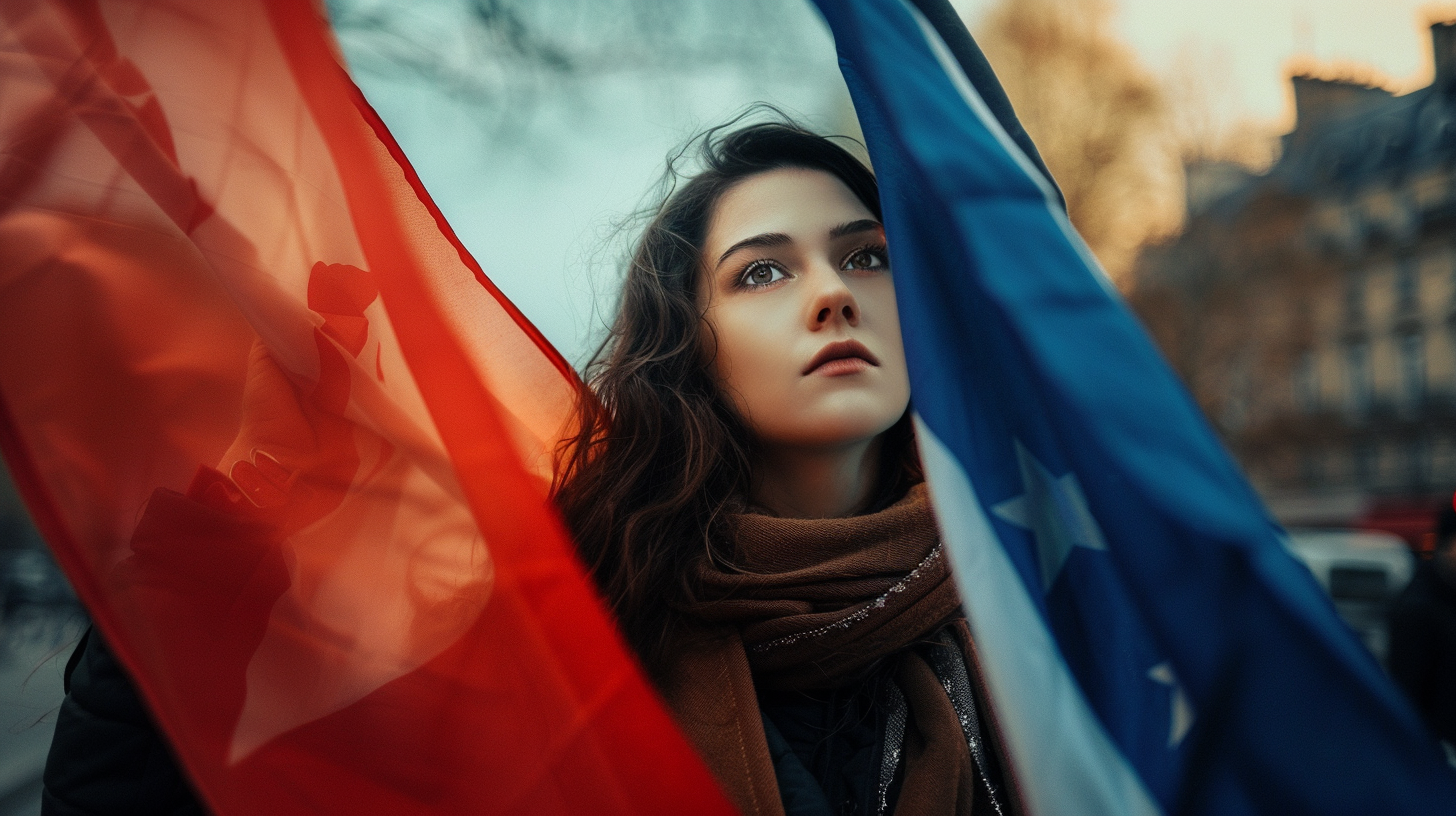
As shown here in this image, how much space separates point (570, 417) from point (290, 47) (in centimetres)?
81

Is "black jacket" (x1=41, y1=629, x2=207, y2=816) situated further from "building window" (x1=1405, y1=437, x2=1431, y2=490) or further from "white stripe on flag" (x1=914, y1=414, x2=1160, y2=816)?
"building window" (x1=1405, y1=437, x2=1431, y2=490)

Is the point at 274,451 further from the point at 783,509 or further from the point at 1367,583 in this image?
the point at 1367,583

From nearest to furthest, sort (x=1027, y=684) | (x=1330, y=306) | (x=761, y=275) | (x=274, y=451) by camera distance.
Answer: (x=1027, y=684)
(x=274, y=451)
(x=761, y=275)
(x=1330, y=306)

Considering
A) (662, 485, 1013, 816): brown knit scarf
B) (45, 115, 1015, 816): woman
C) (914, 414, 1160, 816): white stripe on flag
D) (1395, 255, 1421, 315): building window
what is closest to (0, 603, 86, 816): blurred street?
(45, 115, 1015, 816): woman

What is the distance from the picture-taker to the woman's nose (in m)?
1.62

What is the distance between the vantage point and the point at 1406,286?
84.4 ft

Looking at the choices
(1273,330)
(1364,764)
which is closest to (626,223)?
(1364,764)

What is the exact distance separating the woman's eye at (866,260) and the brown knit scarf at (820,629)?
44 centimetres

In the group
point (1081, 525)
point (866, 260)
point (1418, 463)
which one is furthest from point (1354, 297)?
point (1081, 525)

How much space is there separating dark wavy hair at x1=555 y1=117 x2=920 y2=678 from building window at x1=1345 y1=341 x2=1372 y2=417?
3018 cm

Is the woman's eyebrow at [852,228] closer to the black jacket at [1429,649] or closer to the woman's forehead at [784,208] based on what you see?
the woman's forehead at [784,208]

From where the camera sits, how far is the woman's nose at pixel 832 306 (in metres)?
1.62

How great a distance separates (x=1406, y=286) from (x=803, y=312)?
1185 inches

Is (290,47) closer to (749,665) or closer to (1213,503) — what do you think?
(749,665)
